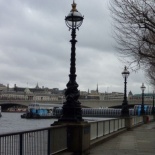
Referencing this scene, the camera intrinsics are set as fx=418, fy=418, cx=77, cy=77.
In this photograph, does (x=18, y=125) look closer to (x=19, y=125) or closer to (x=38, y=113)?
(x=19, y=125)

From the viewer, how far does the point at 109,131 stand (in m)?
25.5

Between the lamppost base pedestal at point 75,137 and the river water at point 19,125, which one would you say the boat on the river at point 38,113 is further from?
the lamppost base pedestal at point 75,137

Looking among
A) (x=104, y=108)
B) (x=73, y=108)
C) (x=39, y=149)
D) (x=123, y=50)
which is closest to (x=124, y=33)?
(x=123, y=50)

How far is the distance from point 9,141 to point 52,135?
360cm

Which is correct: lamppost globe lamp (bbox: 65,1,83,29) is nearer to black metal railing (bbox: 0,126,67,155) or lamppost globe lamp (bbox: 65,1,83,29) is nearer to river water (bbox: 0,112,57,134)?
black metal railing (bbox: 0,126,67,155)

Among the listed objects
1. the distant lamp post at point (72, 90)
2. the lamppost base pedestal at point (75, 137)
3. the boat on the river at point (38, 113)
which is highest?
the distant lamp post at point (72, 90)

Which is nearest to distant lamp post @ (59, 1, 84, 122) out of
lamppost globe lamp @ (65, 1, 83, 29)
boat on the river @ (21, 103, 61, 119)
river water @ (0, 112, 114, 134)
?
lamppost globe lamp @ (65, 1, 83, 29)

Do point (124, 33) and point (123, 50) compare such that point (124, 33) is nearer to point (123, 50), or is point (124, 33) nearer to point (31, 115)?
point (123, 50)

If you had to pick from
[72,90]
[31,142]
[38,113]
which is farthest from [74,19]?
[38,113]

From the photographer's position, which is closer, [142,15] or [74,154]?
[74,154]

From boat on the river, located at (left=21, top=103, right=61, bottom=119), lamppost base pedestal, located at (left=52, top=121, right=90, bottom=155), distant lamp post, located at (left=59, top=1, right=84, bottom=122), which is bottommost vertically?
boat on the river, located at (left=21, top=103, right=61, bottom=119)

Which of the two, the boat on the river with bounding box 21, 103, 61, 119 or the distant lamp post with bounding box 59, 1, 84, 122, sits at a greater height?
the distant lamp post with bounding box 59, 1, 84, 122

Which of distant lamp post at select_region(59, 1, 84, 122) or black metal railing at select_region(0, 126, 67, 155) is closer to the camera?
black metal railing at select_region(0, 126, 67, 155)

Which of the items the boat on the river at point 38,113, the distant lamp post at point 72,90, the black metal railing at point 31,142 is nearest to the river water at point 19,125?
the distant lamp post at point 72,90
